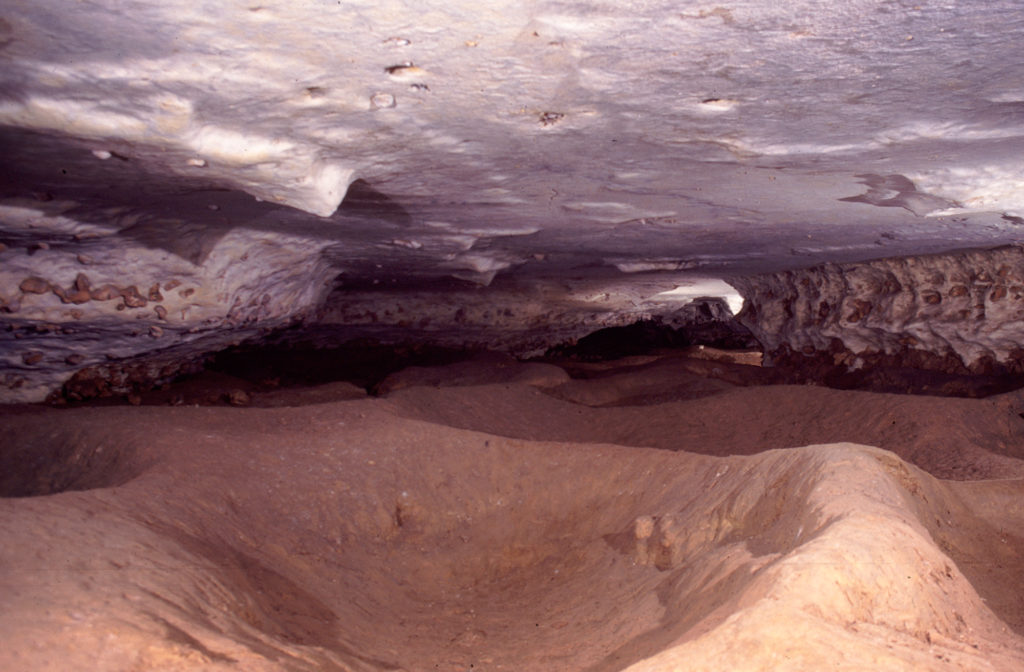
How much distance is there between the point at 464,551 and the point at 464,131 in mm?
2297

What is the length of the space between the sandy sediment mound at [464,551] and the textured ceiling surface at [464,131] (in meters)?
1.29

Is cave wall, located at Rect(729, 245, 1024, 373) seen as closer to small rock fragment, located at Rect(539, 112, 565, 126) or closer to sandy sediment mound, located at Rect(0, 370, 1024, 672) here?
sandy sediment mound, located at Rect(0, 370, 1024, 672)

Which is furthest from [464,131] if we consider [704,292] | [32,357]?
[704,292]

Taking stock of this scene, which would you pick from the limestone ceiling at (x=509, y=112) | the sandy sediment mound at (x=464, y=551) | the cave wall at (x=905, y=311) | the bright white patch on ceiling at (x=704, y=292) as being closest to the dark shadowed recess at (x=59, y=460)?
the sandy sediment mound at (x=464, y=551)

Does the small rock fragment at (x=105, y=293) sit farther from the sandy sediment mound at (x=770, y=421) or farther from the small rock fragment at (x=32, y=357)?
the sandy sediment mound at (x=770, y=421)

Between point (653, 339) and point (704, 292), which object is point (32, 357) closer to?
point (704, 292)

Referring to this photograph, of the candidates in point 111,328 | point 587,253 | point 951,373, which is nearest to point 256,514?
point 111,328

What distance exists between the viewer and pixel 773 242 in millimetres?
6461

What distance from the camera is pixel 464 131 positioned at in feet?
10.8

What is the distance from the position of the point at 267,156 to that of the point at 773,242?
184 inches

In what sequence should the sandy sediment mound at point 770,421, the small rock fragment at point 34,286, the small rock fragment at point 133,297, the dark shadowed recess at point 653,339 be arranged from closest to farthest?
the small rock fragment at point 34,286 < the small rock fragment at point 133,297 < the sandy sediment mound at point 770,421 < the dark shadowed recess at point 653,339

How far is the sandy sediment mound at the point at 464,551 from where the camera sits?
2.02 metres

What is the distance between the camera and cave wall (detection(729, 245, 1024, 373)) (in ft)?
20.0

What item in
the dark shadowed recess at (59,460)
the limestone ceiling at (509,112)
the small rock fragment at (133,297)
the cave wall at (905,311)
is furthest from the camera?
the cave wall at (905,311)
